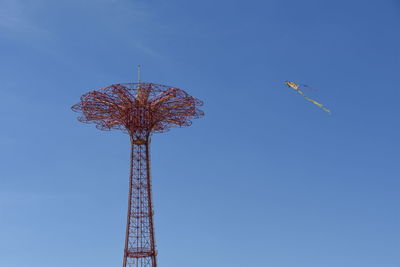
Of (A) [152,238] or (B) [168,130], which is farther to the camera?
(B) [168,130]

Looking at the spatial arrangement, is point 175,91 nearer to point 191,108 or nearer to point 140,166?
point 191,108

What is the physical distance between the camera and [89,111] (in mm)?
102312

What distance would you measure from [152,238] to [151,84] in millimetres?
20290

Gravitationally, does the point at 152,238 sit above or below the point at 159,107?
below

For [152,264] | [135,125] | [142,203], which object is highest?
[135,125]

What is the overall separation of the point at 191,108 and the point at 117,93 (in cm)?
1031

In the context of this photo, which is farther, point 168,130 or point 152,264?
point 168,130

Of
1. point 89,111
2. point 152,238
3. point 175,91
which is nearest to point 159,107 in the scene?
point 175,91

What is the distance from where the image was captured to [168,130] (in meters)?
107

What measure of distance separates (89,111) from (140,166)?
396 inches

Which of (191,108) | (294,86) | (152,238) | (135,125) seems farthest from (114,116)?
(294,86)

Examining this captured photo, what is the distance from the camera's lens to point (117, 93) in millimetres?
100625

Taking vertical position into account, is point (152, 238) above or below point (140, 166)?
below

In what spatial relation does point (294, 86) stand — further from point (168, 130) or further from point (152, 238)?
point (152, 238)
